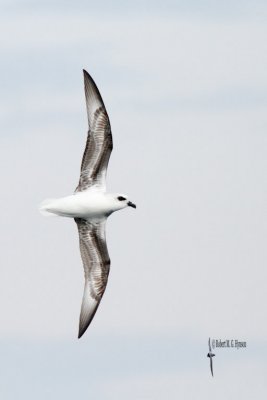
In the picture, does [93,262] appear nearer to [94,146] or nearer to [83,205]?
[83,205]

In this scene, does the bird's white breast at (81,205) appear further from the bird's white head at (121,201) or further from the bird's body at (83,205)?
the bird's white head at (121,201)

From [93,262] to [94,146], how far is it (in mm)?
4316

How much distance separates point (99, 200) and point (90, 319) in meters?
4.47

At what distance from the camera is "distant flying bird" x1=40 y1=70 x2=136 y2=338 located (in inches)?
2206

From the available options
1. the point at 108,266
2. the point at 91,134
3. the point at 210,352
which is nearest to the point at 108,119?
the point at 91,134

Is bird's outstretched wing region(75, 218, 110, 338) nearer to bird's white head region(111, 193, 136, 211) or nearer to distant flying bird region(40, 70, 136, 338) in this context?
distant flying bird region(40, 70, 136, 338)

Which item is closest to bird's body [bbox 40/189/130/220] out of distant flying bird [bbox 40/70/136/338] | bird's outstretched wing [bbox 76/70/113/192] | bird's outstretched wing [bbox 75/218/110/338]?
distant flying bird [bbox 40/70/136/338]

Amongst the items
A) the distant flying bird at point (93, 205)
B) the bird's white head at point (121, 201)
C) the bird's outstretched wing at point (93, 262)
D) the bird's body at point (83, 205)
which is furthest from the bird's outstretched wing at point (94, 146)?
the bird's outstretched wing at point (93, 262)

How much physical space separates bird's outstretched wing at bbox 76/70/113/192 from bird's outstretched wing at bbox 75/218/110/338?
179 cm

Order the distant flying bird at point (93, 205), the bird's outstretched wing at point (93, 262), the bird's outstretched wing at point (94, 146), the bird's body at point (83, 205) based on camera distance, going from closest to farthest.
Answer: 1. the bird's body at point (83, 205)
2. the distant flying bird at point (93, 205)
3. the bird's outstretched wing at point (94, 146)
4. the bird's outstretched wing at point (93, 262)

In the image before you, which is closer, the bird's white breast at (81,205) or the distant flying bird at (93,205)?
the bird's white breast at (81,205)

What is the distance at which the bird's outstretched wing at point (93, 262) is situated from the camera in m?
57.7

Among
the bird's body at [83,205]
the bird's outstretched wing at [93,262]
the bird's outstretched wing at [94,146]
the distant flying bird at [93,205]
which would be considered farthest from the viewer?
the bird's outstretched wing at [93,262]

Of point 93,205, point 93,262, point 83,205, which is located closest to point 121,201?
point 93,205
